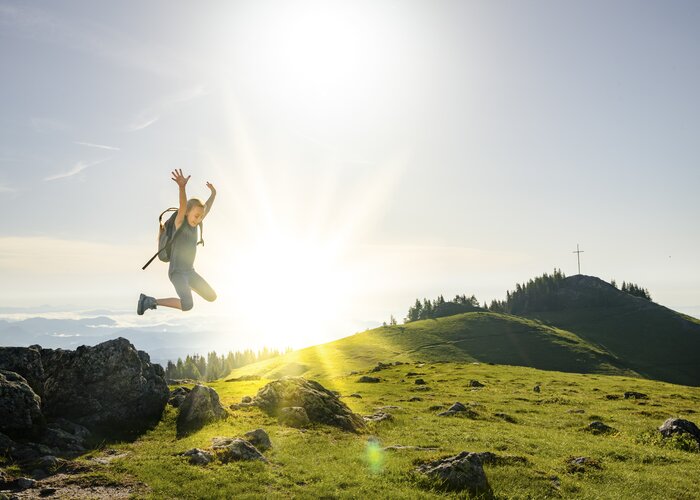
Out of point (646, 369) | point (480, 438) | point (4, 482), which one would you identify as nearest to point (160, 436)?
point (4, 482)

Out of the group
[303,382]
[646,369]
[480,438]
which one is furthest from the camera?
[646,369]

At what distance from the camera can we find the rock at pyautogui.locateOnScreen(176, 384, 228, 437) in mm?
23031

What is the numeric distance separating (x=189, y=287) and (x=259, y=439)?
971 cm

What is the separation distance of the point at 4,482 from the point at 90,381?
8852 mm

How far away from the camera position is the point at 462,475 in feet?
54.3

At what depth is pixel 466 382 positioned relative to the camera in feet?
237

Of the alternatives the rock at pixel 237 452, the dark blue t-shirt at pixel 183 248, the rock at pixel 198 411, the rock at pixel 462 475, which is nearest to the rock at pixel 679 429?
the rock at pixel 462 475

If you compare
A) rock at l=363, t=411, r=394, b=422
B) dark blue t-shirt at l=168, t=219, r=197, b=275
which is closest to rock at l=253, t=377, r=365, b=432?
rock at l=363, t=411, r=394, b=422

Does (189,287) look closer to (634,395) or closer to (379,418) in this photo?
(379,418)

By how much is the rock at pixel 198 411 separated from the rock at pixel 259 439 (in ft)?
12.5

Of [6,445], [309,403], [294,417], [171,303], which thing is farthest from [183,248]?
[309,403]

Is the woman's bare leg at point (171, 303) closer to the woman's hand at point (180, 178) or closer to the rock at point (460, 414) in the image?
the woman's hand at point (180, 178)

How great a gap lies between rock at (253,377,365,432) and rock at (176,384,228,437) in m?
4.10

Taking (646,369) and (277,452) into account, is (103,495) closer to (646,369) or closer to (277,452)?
(277,452)
